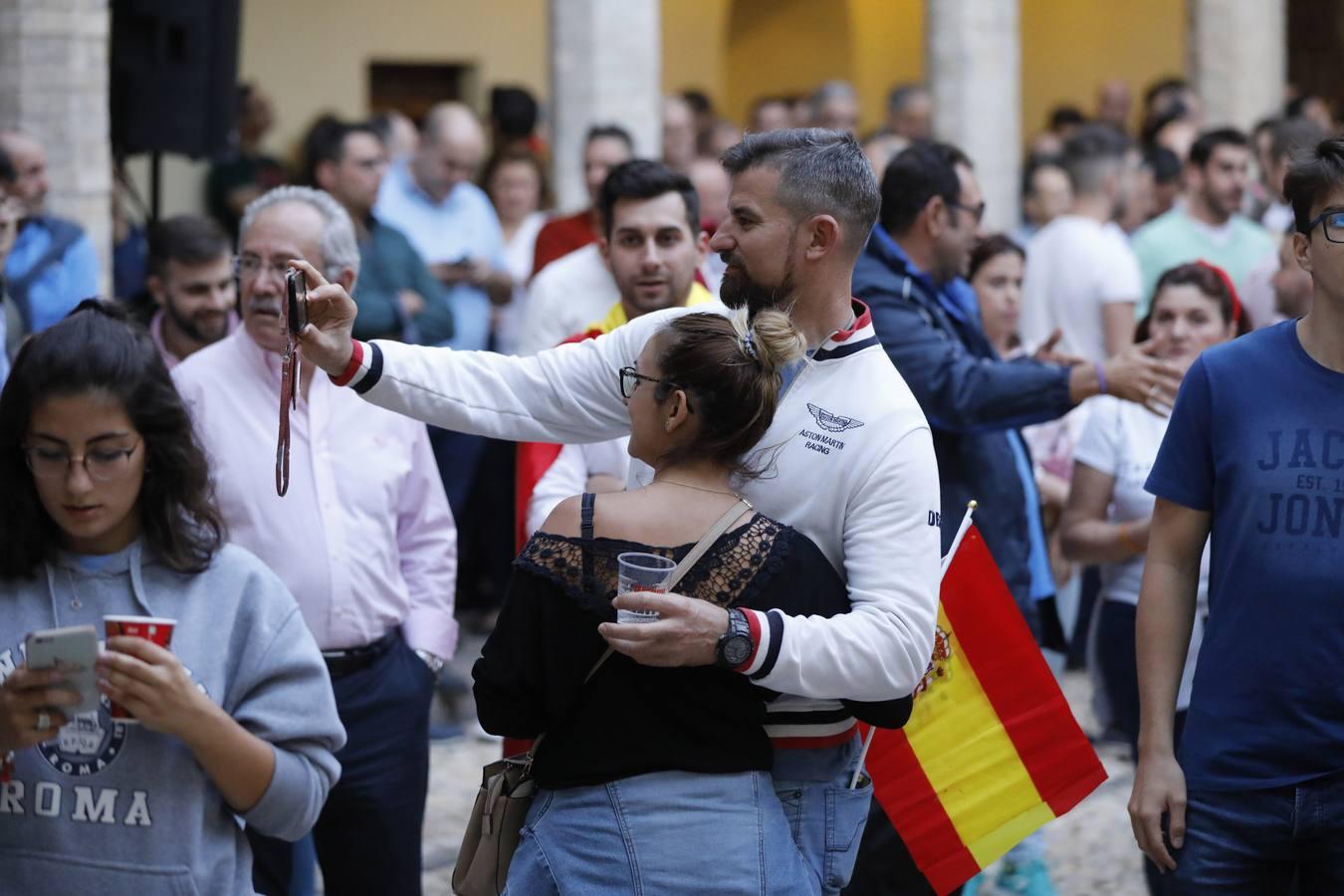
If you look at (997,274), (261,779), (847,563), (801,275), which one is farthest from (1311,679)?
(997,274)

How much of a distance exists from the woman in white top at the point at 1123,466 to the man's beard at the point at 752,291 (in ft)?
6.86

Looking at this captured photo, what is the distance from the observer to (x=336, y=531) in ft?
13.6

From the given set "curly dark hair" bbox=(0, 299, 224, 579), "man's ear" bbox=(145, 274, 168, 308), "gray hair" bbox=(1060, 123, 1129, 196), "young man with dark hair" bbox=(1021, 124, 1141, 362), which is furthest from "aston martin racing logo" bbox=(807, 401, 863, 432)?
"gray hair" bbox=(1060, 123, 1129, 196)

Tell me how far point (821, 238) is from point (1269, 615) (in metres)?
0.97

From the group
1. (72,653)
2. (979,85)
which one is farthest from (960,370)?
(979,85)

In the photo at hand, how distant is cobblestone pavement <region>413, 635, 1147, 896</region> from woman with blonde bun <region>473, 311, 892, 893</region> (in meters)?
2.82

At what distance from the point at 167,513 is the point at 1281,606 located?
182 centimetres

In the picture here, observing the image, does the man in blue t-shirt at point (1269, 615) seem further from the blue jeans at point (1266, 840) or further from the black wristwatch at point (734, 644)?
the black wristwatch at point (734, 644)

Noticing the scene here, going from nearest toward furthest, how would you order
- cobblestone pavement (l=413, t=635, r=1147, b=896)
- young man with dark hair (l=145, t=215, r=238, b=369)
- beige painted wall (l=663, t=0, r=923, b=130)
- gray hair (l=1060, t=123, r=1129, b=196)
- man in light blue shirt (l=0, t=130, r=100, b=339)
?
1. young man with dark hair (l=145, t=215, r=238, b=369)
2. cobblestone pavement (l=413, t=635, r=1147, b=896)
3. man in light blue shirt (l=0, t=130, r=100, b=339)
4. gray hair (l=1060, t=123, r=1129, b=196)
5. beige painted wall (l=663, t=0, r=923, b=130)

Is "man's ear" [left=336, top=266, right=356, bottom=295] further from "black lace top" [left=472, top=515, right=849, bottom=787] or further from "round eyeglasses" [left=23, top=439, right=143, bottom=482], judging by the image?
"black lace top" [left=472, top=515, right=849, bottom=787]

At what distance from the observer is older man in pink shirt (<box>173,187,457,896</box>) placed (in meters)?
4.07

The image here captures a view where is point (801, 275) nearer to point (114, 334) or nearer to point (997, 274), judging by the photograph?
point (114, 334)

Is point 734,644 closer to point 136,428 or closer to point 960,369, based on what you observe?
point 136,428

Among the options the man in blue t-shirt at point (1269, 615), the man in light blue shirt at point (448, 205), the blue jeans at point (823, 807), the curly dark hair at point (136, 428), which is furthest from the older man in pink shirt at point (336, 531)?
the man in light blue shirt at point (448, 205)
